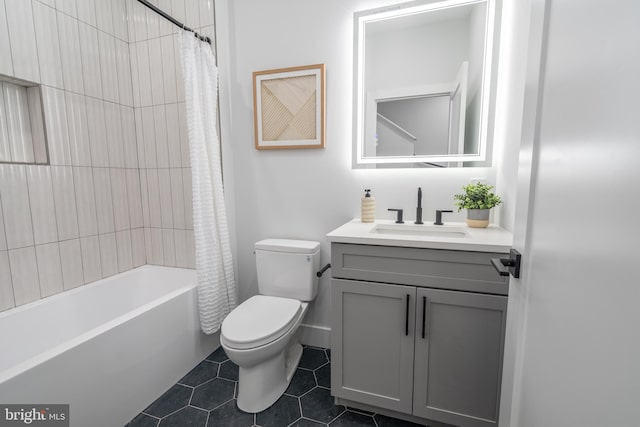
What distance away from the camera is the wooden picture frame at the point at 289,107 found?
1.80 meters

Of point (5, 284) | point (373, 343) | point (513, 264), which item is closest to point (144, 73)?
point (5, 284)

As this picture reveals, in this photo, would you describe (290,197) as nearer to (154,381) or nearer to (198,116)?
(198,116)

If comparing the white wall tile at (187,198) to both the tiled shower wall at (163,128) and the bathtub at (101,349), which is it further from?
the bathtub at (101,349)

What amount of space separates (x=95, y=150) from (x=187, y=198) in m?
0.66

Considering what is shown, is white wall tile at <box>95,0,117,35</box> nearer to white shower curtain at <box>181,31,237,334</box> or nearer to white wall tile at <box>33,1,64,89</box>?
white wall tile at <box>33,1,64,89</box>

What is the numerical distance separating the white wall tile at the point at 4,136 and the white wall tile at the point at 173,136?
820 millimetres

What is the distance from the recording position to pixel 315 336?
202 centimetres

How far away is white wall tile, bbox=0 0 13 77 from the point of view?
1.42 m

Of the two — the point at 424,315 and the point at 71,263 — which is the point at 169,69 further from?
the point at 424,315

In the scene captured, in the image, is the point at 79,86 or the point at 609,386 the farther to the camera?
the point at 79,86

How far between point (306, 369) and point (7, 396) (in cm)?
135

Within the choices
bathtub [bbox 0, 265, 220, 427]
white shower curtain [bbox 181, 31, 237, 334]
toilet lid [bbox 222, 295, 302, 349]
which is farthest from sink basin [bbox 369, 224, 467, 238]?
bathtub [bbox 0, 265, 220, 427]

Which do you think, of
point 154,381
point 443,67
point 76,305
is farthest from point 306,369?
point 443,67

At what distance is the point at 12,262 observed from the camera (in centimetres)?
149
